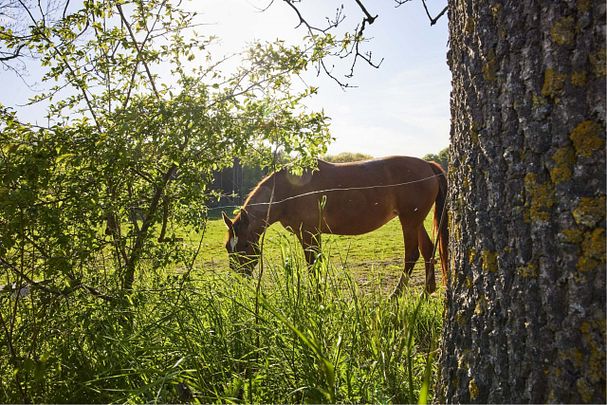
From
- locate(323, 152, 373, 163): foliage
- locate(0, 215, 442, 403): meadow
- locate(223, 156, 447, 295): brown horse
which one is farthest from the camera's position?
locate(323, 152, 373, 163): foliage

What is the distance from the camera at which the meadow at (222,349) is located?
5.92ft

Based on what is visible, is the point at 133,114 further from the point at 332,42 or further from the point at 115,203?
the point at 332,42

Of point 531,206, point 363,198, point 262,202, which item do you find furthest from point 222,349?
point 363,198

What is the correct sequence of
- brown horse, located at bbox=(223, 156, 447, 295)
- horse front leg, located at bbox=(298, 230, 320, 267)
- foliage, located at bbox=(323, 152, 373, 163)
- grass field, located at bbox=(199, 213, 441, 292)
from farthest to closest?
foliage, located at bbox=(323, 152, 373, 163)
brown horse, located at bbox=(223, 156, 447, 295)
grass field, located at bbox=(199, 213, 441, 292)
horse front leg, located at bbox=(298, 230, 320, 267)

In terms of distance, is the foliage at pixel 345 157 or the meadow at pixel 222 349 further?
the foliage at pixel 345 157

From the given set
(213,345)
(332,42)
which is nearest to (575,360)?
(213,345)

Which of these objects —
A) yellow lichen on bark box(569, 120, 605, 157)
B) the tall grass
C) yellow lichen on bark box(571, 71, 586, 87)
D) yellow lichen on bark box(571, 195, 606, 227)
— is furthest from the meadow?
yellow lichen on bark box(571, 71, 586, 87)

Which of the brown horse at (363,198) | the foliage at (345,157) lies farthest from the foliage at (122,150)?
the foliage at (345,157)

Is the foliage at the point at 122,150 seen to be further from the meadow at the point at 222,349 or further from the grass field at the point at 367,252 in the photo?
the grass field at the point at 367,252

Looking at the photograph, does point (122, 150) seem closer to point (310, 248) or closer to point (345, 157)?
point (310, 248)

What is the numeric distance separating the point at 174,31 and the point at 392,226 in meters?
12.1

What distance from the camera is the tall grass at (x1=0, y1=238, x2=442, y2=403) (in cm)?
181

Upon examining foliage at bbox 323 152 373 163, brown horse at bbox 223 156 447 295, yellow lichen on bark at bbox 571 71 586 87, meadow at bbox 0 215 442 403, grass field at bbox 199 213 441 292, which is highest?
foliage at bbox 323 152 373 163

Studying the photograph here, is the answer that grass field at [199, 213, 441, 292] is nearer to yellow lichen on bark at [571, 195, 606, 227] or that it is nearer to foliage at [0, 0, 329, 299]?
foliage at [0, 0, 329, 299]
